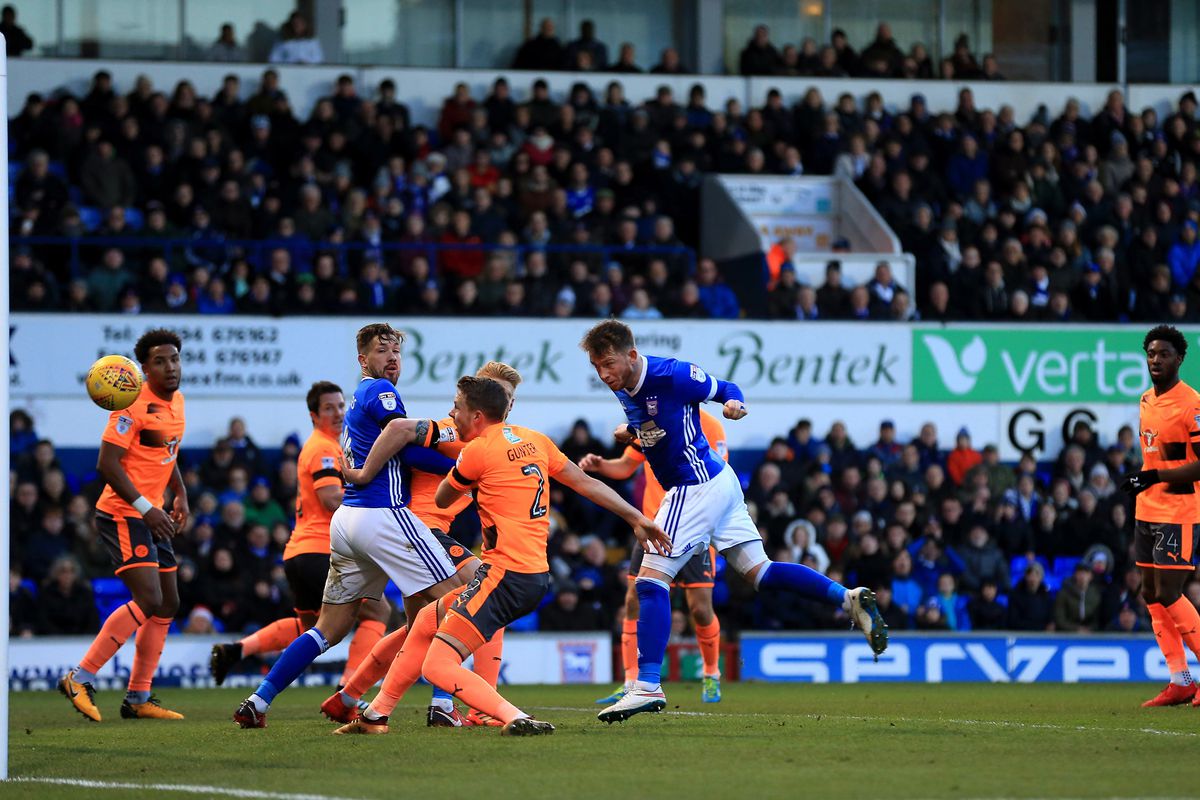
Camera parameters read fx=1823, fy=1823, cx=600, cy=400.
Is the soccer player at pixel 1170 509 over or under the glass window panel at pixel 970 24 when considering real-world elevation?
under

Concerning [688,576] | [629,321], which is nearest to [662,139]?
[629,321]

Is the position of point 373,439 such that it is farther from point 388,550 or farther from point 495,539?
point 495,539

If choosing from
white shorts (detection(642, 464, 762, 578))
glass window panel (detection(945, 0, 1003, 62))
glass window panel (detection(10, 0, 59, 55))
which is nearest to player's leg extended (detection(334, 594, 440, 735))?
white shorts (detection(642, 464, 762, 578))

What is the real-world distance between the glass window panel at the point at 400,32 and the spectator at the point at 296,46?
1.45 m

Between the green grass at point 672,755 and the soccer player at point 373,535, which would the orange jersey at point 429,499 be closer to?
the soccer player at point 373,535

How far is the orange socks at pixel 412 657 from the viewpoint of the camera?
386 inches

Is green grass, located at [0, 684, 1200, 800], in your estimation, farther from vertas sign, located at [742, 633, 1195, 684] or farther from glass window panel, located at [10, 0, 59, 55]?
glass window panel, located at [10, 0, 59, 55]

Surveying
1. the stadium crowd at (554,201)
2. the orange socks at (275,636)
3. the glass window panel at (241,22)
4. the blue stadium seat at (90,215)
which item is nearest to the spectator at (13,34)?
the stadium crowd at (554,201)

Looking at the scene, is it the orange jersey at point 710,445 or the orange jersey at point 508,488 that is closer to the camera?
the orange jersey at point 508,488

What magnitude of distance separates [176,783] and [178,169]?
15906 millimetres

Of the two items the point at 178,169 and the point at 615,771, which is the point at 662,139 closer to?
the point at 178,169

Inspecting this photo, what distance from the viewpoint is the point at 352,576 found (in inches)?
410

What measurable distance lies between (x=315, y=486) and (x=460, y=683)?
3289mm

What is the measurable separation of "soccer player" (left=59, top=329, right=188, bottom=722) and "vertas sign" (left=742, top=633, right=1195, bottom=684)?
8.10 metres
